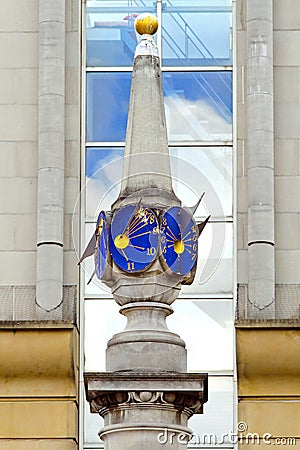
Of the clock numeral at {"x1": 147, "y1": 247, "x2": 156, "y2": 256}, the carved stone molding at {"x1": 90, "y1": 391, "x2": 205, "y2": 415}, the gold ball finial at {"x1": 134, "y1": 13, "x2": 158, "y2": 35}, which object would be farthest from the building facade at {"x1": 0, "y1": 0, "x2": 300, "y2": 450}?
the carved stone molding at {"x1": 90, "y1": 391, "x2": 205, "y2": 415}

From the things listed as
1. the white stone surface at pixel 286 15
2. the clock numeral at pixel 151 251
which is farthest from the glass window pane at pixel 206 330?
the clock numeral at pixel 151 251

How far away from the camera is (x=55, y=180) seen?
2328 centimetres

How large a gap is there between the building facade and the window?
0.07ft

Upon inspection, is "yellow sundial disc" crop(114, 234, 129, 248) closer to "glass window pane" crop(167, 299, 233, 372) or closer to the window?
the window

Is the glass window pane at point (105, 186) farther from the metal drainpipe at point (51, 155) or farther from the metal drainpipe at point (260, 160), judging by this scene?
the metal drainpipe at point (260, 160)

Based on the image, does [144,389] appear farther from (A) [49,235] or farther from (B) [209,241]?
(A) [49,235]

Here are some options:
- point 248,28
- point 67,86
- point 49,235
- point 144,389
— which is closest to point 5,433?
point 49,235

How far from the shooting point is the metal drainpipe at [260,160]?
22641 millimetres

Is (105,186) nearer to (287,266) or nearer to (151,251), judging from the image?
(151,251)

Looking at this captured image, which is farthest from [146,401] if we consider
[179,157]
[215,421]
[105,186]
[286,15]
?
[286,15]

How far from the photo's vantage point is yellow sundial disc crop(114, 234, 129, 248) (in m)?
15.1

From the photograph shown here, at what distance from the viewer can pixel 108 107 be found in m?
24.2

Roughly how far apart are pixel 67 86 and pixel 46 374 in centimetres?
414

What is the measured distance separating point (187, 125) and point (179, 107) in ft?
0.92
